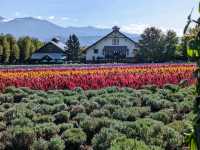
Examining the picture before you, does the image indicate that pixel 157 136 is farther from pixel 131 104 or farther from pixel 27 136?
pixel 131 104

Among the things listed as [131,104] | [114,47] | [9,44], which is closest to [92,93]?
[131,104]

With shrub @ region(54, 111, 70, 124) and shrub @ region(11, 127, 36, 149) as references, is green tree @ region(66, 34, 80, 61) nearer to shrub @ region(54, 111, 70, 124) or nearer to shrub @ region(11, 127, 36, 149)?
shrub @ region(54, 111, 70, 124)

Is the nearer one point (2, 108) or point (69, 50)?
point (2, 108)

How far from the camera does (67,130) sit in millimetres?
8703

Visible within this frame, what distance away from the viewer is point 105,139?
7531mm

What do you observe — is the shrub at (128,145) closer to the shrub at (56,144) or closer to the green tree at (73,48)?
the shrub at (56,144)

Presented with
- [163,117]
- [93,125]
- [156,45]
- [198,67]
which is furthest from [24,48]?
[198,67]

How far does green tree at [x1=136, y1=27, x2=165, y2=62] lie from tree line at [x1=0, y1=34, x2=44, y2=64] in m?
17.1

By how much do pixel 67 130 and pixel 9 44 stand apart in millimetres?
66848

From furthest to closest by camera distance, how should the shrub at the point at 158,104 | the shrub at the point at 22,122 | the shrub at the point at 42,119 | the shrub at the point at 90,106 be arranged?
the shrub at the point at 158,104 → the shrub at the point at 90,106 → the shrub at the point at 42,119 → the shrub at the point at 22,122

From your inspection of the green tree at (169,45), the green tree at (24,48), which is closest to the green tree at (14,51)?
the green tree at (24,48)

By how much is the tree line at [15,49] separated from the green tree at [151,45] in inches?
675

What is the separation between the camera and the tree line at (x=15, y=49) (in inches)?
2832

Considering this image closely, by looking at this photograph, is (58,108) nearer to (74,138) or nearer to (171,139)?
(74,138)
